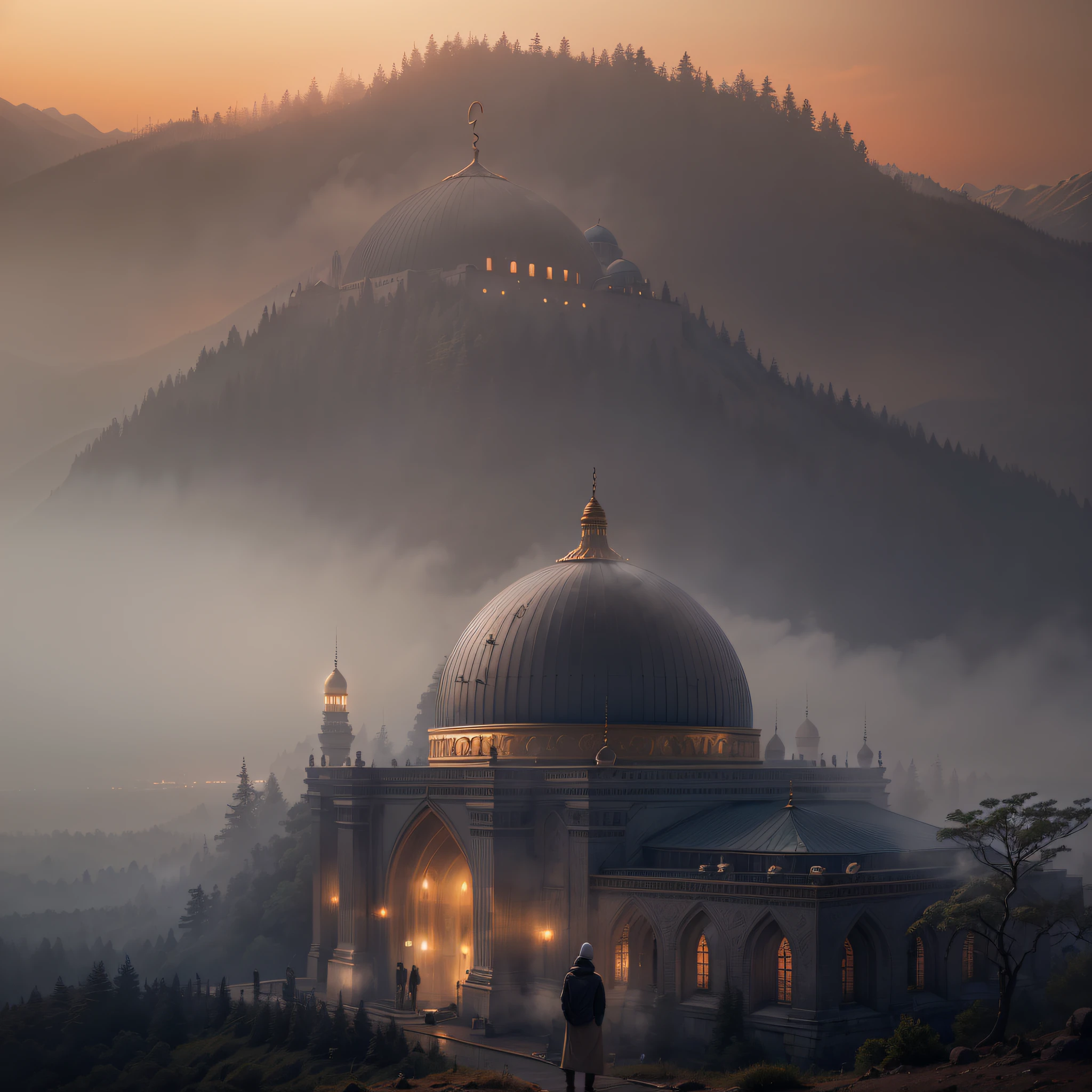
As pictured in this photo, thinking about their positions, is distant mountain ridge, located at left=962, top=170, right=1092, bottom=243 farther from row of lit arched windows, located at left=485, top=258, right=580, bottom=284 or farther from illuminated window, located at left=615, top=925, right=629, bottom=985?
illuminated window, located at left=615, top=925, right=629, bottom=985

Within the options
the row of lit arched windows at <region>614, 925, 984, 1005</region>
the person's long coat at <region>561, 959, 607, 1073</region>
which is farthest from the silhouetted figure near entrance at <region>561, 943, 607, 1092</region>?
the row of lit arched windows at <region>614, 925, 984, 1005</region>

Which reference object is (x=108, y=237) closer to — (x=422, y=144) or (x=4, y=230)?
(x=4, y=230)

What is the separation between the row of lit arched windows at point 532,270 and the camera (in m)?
113

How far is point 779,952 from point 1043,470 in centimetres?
9719

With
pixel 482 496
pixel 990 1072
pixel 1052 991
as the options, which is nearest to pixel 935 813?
pixel 482 496

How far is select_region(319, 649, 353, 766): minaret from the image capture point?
8625cm

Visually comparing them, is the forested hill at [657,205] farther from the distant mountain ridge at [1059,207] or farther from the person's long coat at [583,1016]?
the person's long coat at [583,1016]

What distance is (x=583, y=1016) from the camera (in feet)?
98.7

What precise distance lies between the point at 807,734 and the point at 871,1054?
1651 inches

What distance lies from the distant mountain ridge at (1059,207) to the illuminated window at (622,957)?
328 ft

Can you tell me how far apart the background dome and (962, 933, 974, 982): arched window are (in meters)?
69.5

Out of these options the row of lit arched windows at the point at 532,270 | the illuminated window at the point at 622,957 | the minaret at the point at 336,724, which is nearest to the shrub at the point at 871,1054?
the illuminated window at the point at 622,957

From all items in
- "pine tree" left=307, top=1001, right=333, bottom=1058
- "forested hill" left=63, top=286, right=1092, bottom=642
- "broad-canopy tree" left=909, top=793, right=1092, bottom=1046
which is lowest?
"pine tree" left=307, top=1001, right=333, bottom=1058

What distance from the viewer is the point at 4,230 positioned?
13775cm
